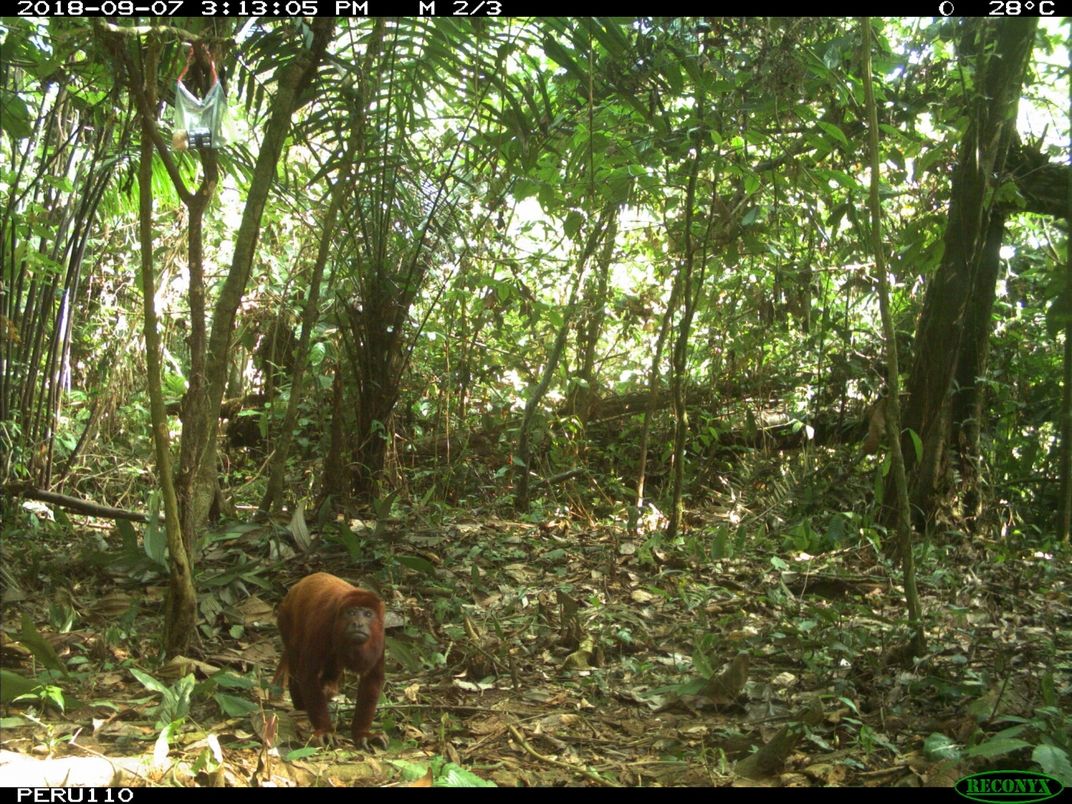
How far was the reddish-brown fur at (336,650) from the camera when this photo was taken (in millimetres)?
2619

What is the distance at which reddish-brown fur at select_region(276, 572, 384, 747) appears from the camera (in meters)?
2.62

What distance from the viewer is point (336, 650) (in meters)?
2.64

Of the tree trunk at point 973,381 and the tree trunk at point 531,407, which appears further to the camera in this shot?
the tree trunk at point 531,407

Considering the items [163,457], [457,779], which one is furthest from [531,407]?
[457,779]

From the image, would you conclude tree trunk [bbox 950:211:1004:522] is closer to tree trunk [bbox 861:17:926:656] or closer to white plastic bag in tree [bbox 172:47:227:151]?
tree trunk [bbox 861:17:926:656]

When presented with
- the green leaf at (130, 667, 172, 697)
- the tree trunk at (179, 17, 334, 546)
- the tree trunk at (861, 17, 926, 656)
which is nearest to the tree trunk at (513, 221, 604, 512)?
the tree trunk at (179, 17, 334, 546)

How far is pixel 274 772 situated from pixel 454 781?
52 centimetres

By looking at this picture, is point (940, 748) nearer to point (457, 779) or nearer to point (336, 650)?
point (457, 779)

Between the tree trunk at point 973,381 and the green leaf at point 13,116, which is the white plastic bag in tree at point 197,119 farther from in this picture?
the tree trunk at point 973,381

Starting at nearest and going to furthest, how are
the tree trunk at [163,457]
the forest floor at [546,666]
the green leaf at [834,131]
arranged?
1. the forest floor at [546,666]
2. the tree trunk at [163,457]
3. the green leaf at [834,131]

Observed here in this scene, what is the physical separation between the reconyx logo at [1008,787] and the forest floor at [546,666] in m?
0.07

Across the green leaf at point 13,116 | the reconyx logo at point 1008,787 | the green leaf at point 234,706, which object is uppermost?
the green leaf at point 13,116

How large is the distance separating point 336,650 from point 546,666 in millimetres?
1074

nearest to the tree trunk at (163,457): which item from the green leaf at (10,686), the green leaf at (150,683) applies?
the green leaf at (150,683)
